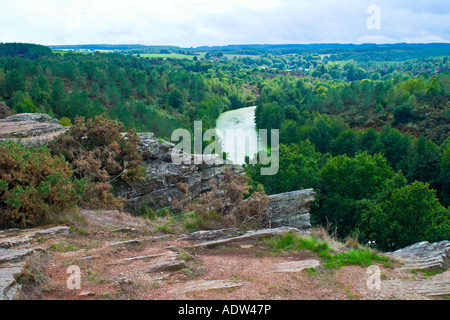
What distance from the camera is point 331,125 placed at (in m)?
56.0

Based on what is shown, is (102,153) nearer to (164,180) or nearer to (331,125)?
(164,180)

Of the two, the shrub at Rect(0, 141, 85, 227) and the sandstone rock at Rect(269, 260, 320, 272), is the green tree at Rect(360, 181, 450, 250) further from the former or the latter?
the shrub at Rect(0, 141, 85, 227)

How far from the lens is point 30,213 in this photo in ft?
31.8

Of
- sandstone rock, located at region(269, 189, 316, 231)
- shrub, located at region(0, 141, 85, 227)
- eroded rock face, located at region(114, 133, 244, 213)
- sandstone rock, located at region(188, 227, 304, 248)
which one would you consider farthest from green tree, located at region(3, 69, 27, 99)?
sandstone rock, located at region(188, 227, 304, 248)

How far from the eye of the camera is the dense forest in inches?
859

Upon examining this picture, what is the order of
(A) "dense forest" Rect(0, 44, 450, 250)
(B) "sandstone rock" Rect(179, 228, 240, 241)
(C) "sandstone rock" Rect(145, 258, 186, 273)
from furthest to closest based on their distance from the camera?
1. (A) "dense forest" Rect(0, 44, 450, 250)
2. (B) "sandstone rock" Rect(179, 228, 240, 241)
3. (C) "sandstone rock" Rect(145, 258, 186, 273)

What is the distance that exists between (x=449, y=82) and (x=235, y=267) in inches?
3415

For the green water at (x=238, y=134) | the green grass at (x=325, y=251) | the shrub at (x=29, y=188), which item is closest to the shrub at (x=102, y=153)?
the shrub at (x=29, y=188)

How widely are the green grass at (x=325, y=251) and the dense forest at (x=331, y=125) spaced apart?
74 cm

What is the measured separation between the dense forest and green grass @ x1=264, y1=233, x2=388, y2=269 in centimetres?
74

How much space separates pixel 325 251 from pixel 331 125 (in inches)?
1939

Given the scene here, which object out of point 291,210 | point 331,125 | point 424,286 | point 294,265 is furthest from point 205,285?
point 331,125

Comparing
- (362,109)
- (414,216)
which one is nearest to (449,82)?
(362,109)
